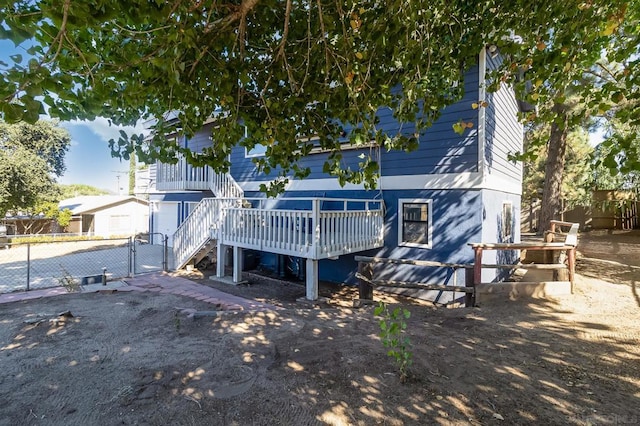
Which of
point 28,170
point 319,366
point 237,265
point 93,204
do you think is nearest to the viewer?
point 319,366

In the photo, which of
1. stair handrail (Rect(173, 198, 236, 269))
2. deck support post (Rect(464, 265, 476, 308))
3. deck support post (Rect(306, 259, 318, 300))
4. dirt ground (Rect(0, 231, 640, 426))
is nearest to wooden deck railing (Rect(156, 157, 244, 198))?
stair handrail (Rect(173, 198, 236, 269))

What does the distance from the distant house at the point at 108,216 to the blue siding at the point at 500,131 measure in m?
23.4

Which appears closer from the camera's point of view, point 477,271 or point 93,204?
point 477,271

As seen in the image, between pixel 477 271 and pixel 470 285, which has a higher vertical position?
pixel 477 271

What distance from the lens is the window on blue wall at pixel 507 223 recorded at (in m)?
8.93

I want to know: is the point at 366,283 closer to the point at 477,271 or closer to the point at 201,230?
the point at 477,271

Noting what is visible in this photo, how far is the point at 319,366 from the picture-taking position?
3512mm

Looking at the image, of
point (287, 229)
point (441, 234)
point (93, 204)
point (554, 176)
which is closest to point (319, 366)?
point (287, 229)

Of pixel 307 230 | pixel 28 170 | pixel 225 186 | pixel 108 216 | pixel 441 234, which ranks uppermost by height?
pixel 28 170

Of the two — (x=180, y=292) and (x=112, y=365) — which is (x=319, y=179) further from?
(x=112, y=365)

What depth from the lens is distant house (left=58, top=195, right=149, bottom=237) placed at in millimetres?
23547

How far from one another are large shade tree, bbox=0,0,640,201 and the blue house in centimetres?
262

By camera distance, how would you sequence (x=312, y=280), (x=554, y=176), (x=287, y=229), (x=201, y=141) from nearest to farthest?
(x=312, y=280)
(x=287, y=229)
(x=201, y=141)
(x=554, y=176)

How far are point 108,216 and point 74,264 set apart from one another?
51.9 ft
